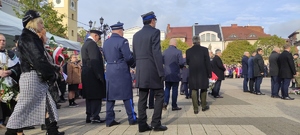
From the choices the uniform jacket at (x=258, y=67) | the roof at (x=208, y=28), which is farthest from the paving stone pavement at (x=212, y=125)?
the roof at (x=208, y=28)

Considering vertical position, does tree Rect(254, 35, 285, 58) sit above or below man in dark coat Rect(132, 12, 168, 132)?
above

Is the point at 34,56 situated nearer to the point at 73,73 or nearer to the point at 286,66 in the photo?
the point at 73,73

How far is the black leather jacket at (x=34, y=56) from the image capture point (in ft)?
14.0

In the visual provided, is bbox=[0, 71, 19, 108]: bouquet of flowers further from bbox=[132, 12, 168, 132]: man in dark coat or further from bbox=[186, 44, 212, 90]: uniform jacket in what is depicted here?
bbox=[186, 44, 212, 90]: uniform jacket

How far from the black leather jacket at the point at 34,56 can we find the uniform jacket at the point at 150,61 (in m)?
1.68

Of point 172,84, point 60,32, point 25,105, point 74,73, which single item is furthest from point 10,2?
point 25,105

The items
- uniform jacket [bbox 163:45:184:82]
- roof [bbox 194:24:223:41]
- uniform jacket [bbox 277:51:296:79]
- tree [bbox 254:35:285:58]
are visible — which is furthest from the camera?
roof [bbox 194:24:223:41]

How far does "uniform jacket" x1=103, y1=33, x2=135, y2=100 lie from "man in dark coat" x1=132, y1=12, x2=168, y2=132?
506 mm

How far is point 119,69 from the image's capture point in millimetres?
6035

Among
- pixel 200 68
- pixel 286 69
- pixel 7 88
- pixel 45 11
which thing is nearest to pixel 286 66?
pixel 286 69

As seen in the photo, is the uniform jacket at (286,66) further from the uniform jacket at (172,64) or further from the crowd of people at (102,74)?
the uniform jacket at (172,64)

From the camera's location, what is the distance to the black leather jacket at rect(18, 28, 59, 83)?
4.27 metres

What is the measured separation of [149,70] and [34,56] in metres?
2.04

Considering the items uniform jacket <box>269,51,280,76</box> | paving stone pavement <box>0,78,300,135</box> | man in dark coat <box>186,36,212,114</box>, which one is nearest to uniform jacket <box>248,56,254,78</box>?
uniform jacket <box>269,51,280,76</box>
